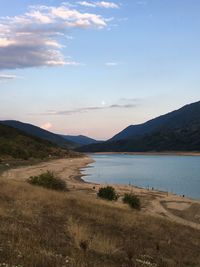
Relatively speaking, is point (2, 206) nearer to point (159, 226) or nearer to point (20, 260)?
point (159, 226)

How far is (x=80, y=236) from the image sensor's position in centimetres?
1519

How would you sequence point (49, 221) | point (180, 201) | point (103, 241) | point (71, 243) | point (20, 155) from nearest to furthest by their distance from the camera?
point (71, 243) → point (103, 241) → point (49, 221) → point (180, 201) → point (20, 155)

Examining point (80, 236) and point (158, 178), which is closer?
point (80, 236)

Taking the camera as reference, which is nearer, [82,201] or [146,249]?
[146,249]

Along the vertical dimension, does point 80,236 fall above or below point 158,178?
above

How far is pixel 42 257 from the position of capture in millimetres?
9672

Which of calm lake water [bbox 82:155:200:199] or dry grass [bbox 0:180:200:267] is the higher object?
dry grass [bbox 0:180:200:267]

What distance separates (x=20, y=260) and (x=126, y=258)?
4.41 metres

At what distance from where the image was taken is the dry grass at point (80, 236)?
10.6 m

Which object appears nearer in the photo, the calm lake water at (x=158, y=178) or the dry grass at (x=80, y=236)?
the dry grass at (x=80, y=236)

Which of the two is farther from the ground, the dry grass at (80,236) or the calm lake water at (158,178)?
the dry grass at (80,236)

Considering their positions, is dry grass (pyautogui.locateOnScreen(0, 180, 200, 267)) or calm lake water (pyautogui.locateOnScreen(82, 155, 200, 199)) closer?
dry grass (pyautogui.locateOnScreen(0, 180, 200, 267))

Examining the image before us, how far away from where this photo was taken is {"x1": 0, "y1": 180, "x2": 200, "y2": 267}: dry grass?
10.6 m

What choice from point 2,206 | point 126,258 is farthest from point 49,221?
point 126,258
